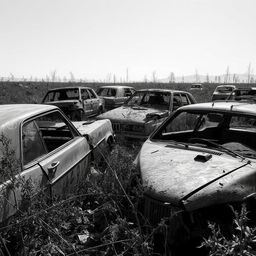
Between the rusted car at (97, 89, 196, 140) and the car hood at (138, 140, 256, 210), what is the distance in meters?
3.58

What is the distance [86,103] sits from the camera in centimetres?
1131

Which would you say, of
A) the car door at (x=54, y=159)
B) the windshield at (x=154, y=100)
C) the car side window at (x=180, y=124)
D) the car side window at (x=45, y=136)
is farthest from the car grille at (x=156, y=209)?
the windshield at (x=154, y=100)

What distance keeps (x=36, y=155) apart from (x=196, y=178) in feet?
5.61

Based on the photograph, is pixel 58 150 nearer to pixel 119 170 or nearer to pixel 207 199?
pixel 119 170

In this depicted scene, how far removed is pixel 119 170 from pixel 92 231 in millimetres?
943

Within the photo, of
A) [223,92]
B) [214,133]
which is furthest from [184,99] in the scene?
[223,92]

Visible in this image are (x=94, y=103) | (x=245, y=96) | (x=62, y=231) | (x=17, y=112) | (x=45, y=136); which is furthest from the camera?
(x=94, y=103)

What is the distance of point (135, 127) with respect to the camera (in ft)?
23.8

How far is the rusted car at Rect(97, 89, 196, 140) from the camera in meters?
7.22

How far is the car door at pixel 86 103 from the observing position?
1118 cm

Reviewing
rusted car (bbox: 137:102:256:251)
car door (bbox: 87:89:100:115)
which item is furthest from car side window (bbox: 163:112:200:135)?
car door (bbox: 87:89:100:115)

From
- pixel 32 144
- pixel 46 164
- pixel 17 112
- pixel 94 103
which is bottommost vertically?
pixel 94 103

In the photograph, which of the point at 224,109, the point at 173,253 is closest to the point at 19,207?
the point at 173,253

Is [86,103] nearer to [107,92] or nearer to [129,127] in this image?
[107,92]
